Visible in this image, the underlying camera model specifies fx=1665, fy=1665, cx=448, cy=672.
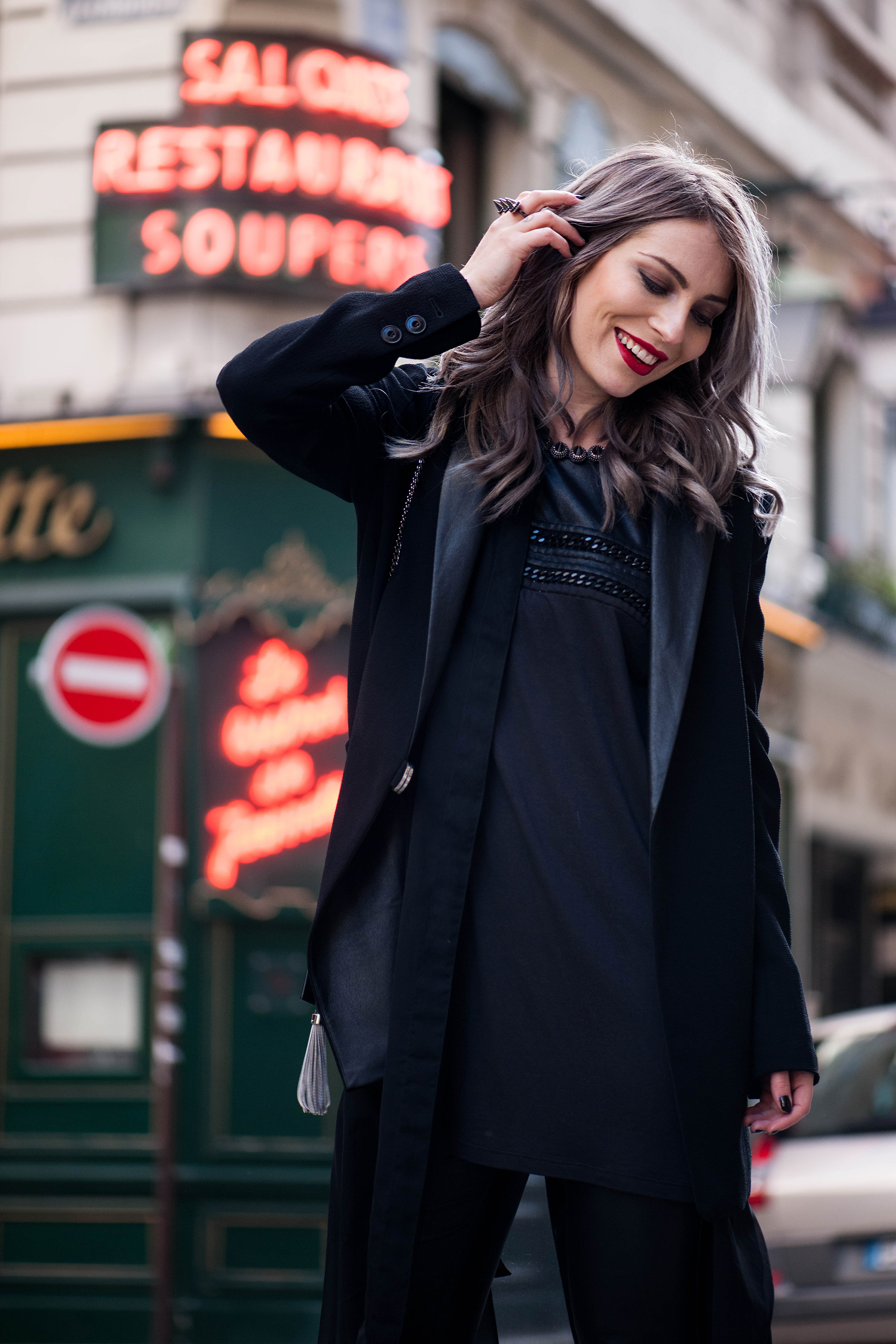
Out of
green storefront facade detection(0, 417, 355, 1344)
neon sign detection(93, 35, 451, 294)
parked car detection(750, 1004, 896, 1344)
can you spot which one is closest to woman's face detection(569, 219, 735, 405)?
parked car detection(750, 1004, 896, 1344)

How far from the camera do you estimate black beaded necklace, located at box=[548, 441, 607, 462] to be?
2.17 m

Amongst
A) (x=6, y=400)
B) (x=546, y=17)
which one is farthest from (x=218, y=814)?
(x=546, y=17)

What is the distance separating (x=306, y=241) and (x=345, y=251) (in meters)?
0.20

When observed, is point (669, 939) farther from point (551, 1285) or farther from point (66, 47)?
point (66, 47)

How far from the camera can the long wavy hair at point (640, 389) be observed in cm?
209

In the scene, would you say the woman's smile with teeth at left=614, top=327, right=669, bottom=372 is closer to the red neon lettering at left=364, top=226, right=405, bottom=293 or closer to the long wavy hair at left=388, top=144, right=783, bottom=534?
the long wavy hair at left=388, top=144, right=783, bottom=534

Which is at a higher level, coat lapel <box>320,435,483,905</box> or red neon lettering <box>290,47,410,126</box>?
red neon lettering <box>290,47,410,126</box>

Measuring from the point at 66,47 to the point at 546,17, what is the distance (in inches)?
121

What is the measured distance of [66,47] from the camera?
8789 millimetres

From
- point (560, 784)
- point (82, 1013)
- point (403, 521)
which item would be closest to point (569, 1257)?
point (560, 784)

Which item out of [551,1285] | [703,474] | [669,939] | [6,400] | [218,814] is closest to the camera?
[669,939]

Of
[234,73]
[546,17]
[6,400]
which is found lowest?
[6,400]

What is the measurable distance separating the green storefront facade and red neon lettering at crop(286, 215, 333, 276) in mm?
931

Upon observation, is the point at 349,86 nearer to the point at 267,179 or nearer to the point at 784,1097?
the point at 267,179
